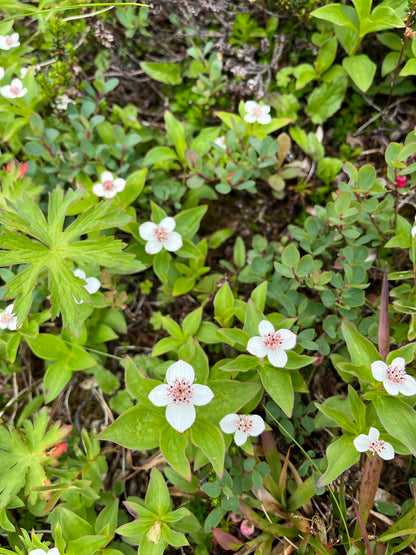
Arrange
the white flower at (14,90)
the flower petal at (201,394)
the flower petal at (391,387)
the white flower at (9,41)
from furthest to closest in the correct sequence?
the white flower at (9,41) < the white flower at (14,90) < the flower petal at (201,394) < the flower petal at (391,387)

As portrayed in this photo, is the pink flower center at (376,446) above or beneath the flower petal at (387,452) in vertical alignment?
above

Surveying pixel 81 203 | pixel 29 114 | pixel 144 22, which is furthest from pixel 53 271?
pixel 144 22

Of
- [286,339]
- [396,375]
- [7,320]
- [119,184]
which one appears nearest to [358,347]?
[396,375]

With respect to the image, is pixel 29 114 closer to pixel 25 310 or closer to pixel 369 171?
pixel 25 310

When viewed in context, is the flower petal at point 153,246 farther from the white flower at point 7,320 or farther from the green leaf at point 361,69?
the green leaf at point 361,69

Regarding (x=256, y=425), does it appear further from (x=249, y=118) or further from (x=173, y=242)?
(x=249, y=118)

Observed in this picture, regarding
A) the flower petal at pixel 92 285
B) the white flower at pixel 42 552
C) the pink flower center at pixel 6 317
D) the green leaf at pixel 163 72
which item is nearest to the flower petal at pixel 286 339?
the flower petal at pixel 92 285
